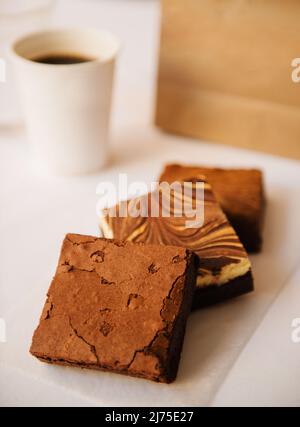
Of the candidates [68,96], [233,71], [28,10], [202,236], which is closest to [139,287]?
[202,236]

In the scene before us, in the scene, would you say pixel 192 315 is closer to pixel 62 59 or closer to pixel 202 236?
pixel 202 236

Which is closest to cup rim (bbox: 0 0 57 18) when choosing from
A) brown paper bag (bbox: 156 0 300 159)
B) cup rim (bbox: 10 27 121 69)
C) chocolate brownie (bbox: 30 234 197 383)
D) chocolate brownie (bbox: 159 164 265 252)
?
cup rim (bbox: 10 27 121 69)

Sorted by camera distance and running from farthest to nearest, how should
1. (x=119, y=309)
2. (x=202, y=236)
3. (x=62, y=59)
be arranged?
(x=62, y=59), (x=202, y=236), (x=119, y=309)

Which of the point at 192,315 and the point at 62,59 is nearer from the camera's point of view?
the point at 192,315

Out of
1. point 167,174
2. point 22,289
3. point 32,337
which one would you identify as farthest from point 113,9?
point 32,337

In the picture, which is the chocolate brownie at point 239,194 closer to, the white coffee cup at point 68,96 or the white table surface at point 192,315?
the white table surface at point 192,315
